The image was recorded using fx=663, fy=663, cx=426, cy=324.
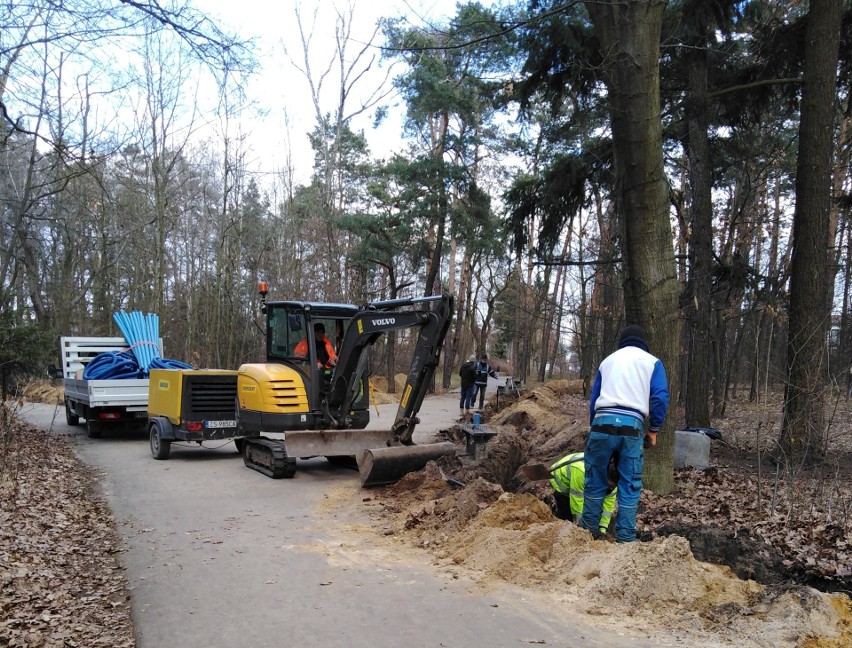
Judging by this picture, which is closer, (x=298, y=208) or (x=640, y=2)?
(x=640, y=2)

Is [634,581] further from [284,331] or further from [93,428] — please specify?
[93,428]

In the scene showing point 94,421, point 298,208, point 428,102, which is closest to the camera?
point 94,421

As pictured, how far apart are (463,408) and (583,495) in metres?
15.4

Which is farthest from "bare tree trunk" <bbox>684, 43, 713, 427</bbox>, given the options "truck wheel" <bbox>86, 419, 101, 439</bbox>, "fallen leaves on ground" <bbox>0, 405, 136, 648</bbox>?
"truck wheel" <bbox>86, 419, 101, 439</bbox>

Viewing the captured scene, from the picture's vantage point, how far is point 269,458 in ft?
34.3

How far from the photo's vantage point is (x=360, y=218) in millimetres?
27156

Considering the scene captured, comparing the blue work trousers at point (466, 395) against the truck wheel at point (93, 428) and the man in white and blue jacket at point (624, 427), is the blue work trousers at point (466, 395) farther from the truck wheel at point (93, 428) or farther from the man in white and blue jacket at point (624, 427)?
the man in white and blue jacket at point (624, 427)

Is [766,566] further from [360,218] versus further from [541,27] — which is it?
[360,218]

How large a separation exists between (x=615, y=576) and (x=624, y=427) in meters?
1.29

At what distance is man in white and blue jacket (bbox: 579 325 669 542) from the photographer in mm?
5609

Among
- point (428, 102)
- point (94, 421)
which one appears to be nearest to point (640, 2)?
point (94, 421)

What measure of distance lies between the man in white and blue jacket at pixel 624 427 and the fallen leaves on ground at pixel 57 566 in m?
3.77

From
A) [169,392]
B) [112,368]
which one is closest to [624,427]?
[169,392]

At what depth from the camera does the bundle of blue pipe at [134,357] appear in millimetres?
15227
